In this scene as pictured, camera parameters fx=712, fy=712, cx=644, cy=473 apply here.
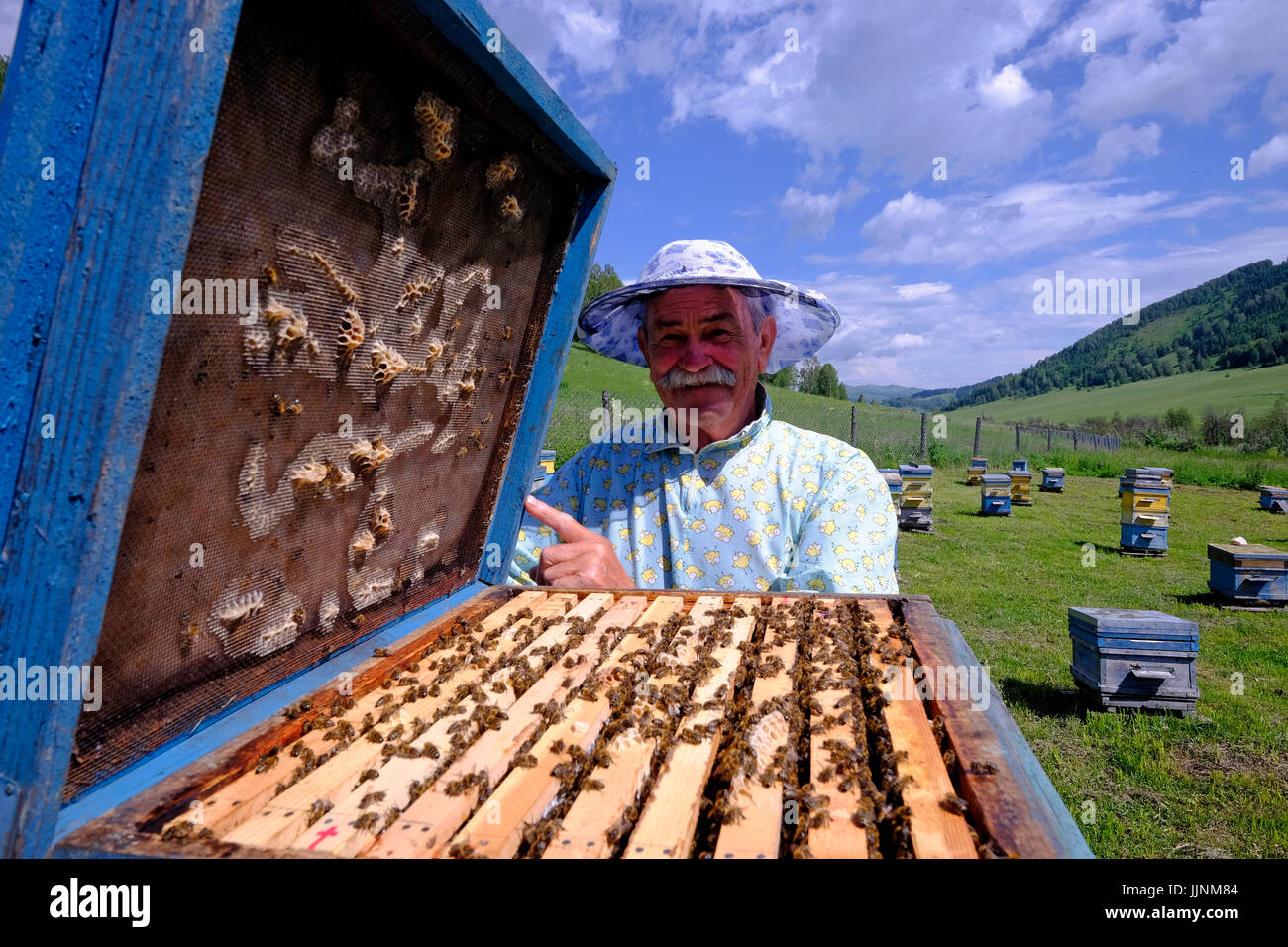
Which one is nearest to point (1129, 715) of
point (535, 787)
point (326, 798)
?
point (535, 787)

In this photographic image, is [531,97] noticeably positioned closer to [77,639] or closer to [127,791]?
[77,639]

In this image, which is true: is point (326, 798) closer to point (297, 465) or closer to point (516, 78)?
point (297, 465)

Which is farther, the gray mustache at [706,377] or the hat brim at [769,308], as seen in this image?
the gray mustache at [706,377]

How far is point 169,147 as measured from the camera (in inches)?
33.9

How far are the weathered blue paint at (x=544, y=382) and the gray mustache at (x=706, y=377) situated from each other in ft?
4.60

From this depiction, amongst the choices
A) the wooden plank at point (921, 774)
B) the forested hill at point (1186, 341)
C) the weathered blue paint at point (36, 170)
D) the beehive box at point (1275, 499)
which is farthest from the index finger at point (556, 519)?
the forested hill at point (1186, 341)

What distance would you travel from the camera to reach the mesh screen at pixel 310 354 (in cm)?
109

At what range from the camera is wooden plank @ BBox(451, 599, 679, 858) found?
3.40 ft

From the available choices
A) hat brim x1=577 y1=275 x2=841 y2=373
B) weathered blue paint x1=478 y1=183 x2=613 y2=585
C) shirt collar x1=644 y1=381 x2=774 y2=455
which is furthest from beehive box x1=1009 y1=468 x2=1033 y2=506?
weathered blue paint x1=478 y1=183 x2=613 y2=585

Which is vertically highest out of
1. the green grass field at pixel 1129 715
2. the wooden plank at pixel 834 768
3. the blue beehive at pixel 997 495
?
the wooden plank at pixel 834 768

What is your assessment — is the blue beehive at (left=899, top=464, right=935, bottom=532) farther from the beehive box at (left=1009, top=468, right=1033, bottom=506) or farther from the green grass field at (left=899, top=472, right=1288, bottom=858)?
the beehive box at (left=1009, top=468, right=1033, bottom=506)

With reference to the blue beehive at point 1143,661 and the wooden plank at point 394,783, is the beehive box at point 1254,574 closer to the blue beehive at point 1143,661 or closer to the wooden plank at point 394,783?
the blue beehive at point 1143,661

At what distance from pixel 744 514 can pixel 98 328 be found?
2867mm
